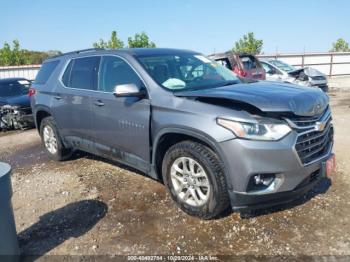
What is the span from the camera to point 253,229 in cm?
379

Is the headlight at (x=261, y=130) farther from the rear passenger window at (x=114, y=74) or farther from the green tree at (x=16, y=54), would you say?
the green tree at (x=16, y=54)

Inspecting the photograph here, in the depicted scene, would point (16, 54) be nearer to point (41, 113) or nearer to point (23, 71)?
point (23, 71)

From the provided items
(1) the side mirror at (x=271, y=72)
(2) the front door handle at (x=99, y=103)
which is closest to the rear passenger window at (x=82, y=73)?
(2) the front door handle at (x=99, y=103)

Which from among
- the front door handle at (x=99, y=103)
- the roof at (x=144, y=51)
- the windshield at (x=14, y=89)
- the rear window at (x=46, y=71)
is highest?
the roof at (x=144, y=51)

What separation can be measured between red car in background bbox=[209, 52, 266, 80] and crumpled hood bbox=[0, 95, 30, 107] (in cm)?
595

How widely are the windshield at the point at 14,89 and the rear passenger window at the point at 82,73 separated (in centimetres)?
686

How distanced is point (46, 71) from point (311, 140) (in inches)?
190

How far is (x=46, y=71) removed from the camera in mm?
6547

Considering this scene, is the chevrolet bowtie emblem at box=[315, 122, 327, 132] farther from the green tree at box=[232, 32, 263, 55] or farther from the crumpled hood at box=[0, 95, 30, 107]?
the green tree at box=[232, 32, 263, 55]

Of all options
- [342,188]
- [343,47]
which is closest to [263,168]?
[342,188]

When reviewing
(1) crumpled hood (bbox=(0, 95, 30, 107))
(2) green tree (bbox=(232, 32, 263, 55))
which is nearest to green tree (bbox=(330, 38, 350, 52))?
(2) green tree (bbox=(232, 32, 263, 55))

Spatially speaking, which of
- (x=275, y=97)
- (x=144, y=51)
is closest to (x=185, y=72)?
(x=144, y=51)

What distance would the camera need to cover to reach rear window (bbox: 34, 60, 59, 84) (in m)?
6.35

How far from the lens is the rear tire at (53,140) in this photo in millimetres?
6348
